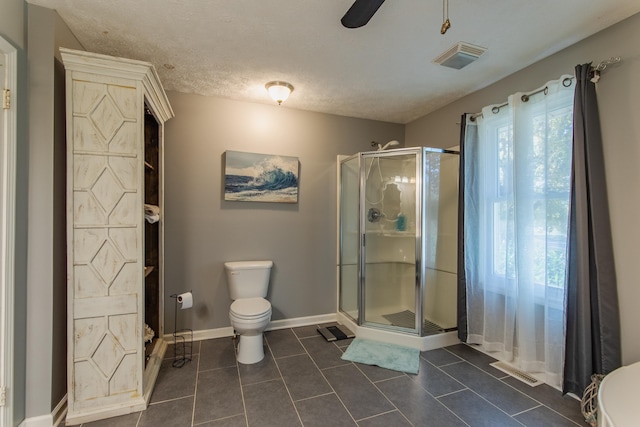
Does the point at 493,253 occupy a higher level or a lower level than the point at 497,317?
higher

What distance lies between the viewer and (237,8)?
1.64 metres

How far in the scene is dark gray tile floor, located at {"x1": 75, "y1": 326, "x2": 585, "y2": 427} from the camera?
1.73 m

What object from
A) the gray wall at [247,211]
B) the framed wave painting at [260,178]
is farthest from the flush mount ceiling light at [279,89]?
the framed wave painting at [260,178]

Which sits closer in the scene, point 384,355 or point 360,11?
point 360,11

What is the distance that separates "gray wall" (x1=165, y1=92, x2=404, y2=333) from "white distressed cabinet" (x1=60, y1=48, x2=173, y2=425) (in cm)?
94

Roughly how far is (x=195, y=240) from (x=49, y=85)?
156 cm

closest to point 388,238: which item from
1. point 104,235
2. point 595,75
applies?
point 595,75

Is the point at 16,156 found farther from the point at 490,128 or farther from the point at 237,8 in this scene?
the point at 490,128

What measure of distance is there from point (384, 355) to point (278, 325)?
1172mm

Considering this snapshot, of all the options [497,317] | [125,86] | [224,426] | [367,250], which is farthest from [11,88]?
[497,317]

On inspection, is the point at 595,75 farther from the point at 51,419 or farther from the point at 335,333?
the point at 51,419

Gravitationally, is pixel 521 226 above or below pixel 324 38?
below

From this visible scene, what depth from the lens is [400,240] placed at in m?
3.09

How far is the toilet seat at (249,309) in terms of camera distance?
232 centimetres
